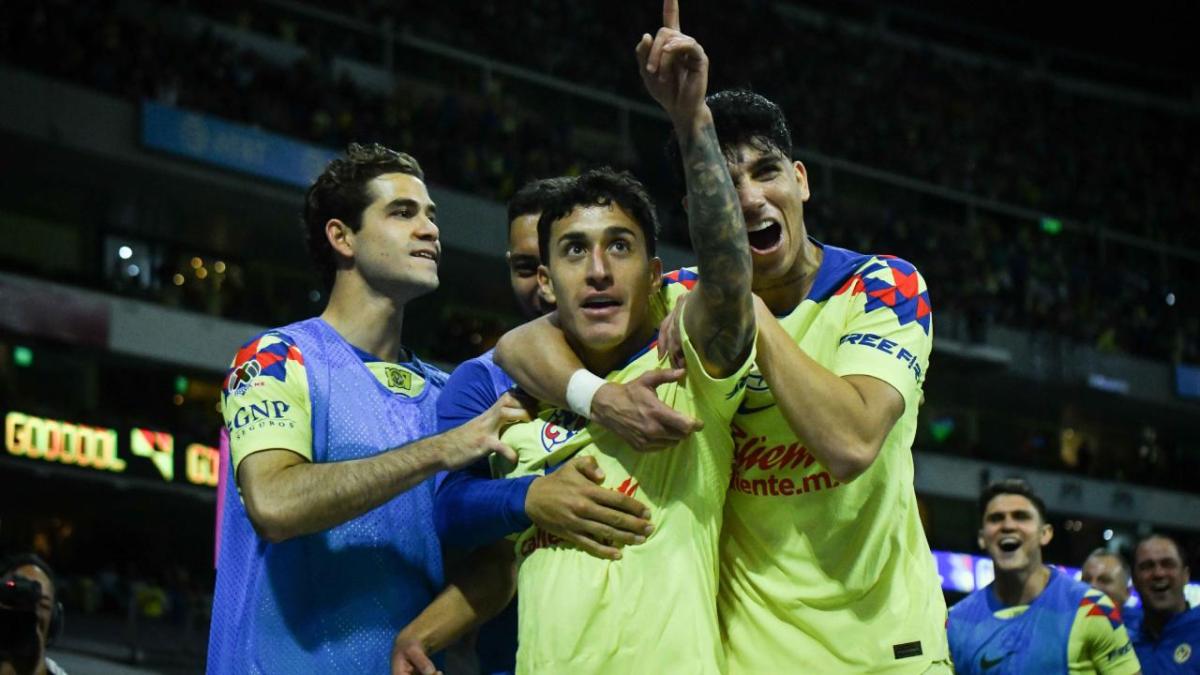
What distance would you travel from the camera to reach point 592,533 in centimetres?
338

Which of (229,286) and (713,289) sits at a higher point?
(229,286)

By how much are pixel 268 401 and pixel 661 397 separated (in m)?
1.31

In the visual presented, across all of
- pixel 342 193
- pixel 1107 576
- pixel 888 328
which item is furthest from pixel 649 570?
pixel 1107 576

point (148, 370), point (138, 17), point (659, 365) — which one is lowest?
point (659, 365)

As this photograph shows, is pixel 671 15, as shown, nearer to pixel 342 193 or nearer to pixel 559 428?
pixel 559 428

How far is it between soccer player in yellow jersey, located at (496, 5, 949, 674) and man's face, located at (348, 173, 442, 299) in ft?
3.12

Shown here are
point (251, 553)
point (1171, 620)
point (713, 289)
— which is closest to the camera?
point (713, 289)

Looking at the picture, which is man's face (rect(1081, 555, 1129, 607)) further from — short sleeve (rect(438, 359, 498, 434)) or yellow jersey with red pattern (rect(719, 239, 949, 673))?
A: short sleeve (rect(438, 359, 498, 434))

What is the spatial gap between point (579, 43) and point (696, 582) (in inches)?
1228

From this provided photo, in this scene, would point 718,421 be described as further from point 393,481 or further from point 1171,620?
point 1171,620

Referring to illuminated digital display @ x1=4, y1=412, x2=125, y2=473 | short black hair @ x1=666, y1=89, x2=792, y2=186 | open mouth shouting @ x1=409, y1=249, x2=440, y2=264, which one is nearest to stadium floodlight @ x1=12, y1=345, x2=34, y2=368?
illuminated digital display @ x1=4, y1=412, x2=125, y2=473

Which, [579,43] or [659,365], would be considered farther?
[579,43]

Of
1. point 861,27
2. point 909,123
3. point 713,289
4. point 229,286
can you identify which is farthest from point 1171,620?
point 861,27

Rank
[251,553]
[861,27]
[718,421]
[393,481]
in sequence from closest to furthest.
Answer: [718,421], [393,481], [251,553], [861,27]
